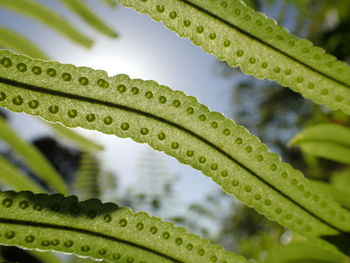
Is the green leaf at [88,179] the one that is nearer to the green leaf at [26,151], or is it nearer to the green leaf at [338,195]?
the green leaf at [26,151]

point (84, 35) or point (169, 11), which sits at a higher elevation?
point (84, 35)

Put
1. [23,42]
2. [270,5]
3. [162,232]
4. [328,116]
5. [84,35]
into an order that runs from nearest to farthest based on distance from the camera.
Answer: [162,232] < [23,42] < [84,35] < [270,5] < [328,116]

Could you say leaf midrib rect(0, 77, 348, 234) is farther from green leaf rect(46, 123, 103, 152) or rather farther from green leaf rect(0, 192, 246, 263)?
green leaf rect(46, 123, 103, 152)

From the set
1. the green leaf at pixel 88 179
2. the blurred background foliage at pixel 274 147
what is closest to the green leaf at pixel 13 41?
the blurred background foliage at pixel 274 147

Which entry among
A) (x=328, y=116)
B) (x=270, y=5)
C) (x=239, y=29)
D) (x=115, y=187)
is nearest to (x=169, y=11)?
(x=239, y=29)

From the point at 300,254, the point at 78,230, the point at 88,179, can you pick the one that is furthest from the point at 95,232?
the point at 88,179

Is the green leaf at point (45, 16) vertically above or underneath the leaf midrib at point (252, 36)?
above

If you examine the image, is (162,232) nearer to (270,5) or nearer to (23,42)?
(23,42)
